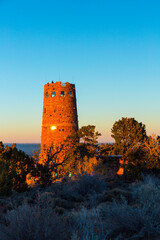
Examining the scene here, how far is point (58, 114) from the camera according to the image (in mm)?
39844

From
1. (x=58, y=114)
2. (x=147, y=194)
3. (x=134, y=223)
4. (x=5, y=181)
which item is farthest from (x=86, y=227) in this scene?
(x=58, y=114)

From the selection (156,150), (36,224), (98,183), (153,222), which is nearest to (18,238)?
(36,224)

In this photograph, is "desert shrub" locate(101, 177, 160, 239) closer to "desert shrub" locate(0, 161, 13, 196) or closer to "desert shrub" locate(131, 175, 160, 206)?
"desert shrub" locate(131, 175, 160, 206)

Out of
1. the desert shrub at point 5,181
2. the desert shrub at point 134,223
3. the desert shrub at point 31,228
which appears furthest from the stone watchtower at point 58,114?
the desert shrub at point 31,228

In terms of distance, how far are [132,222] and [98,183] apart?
954 cm

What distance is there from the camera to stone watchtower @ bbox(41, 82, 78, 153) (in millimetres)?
39250

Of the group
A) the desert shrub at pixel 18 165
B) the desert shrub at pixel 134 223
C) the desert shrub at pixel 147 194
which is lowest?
the desert shrub at pixel 134 223

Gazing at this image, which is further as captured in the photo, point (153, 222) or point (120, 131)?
point (120, 131)

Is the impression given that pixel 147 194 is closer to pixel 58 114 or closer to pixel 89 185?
pixel 89 185

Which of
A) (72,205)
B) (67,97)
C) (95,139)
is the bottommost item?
(72,205)

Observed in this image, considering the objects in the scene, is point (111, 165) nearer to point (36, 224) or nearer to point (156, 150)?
point (156, 150)

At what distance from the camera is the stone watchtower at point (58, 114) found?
39250mm

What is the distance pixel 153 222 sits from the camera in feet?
21.1

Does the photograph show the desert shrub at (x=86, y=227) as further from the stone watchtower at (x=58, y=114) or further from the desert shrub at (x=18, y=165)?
the stone watchtower at (x=58, y=114)
